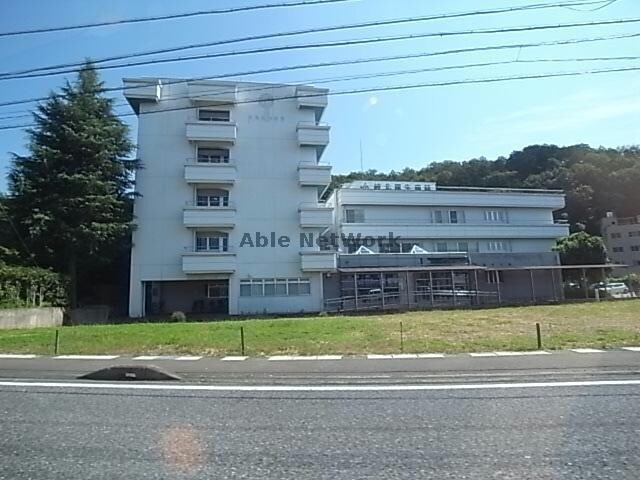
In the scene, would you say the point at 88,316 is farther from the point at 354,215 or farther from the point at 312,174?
the point at 354,215

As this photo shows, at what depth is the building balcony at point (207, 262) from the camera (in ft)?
105

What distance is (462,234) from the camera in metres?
40.5

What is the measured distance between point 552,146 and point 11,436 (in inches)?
3328

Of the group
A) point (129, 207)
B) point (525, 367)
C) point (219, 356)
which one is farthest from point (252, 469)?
point (129, 207)

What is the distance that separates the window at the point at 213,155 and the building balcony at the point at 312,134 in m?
5.68

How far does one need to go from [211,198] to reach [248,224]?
3.38 meters

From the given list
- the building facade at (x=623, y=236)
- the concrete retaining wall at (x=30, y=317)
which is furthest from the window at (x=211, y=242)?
the building facade at (x=623, y=236)

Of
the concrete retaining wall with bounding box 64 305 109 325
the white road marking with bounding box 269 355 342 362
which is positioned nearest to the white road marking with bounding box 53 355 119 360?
the white road marking with bounding box 269 355 342 362

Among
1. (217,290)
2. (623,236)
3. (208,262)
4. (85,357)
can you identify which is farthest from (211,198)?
(623,236)

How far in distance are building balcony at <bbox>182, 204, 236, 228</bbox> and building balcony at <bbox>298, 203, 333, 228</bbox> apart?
4939 millimetres

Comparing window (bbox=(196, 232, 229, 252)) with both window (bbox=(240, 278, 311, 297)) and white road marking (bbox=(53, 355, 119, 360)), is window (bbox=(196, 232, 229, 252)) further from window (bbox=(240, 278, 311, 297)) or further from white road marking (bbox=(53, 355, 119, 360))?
white road marking (bbox=(53, 355, 119, 360))

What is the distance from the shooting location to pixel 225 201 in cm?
3444

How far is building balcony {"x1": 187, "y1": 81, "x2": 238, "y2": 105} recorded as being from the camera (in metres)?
34.7

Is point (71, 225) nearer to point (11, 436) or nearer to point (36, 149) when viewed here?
point (36, 149)
